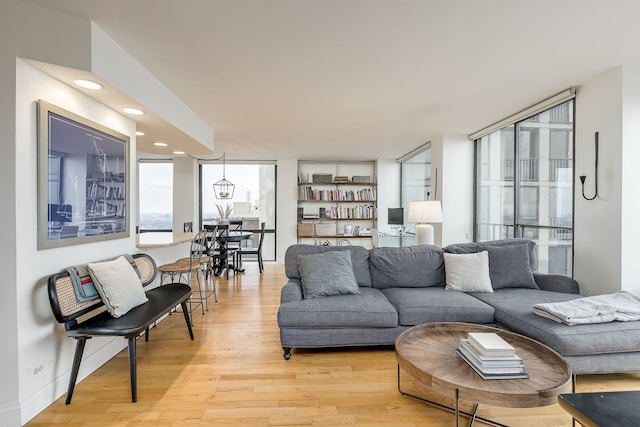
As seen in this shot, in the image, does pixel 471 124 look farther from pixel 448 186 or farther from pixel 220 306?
pixel 220 306

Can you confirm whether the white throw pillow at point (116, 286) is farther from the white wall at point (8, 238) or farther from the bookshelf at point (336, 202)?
the bookshelf at point (336, 202)

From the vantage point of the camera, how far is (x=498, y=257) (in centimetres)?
316

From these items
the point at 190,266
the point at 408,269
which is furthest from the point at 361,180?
the point at 190,266

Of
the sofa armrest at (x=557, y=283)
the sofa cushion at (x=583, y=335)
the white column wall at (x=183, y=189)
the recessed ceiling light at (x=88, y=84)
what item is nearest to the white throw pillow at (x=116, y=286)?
the recessed ceiling light at (x=88, y=84)

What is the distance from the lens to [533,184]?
146 inches

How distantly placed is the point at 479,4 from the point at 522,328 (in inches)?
87.7

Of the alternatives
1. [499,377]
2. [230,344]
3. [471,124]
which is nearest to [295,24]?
[499,377]

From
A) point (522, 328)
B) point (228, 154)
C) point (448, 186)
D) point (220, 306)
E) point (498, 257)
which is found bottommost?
point (220, 306)

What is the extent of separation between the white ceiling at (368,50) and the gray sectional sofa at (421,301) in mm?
1632

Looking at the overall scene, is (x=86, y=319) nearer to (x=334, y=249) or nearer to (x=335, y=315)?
(x=335, y=315)

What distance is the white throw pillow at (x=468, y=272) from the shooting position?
299 centimetres

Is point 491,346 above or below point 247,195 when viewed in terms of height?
below

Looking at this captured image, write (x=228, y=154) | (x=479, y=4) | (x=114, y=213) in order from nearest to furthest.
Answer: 1. (x=479, y=4)
2. (x=114, y=213)
3. (x=228, y=154)

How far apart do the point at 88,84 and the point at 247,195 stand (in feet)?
16.9
